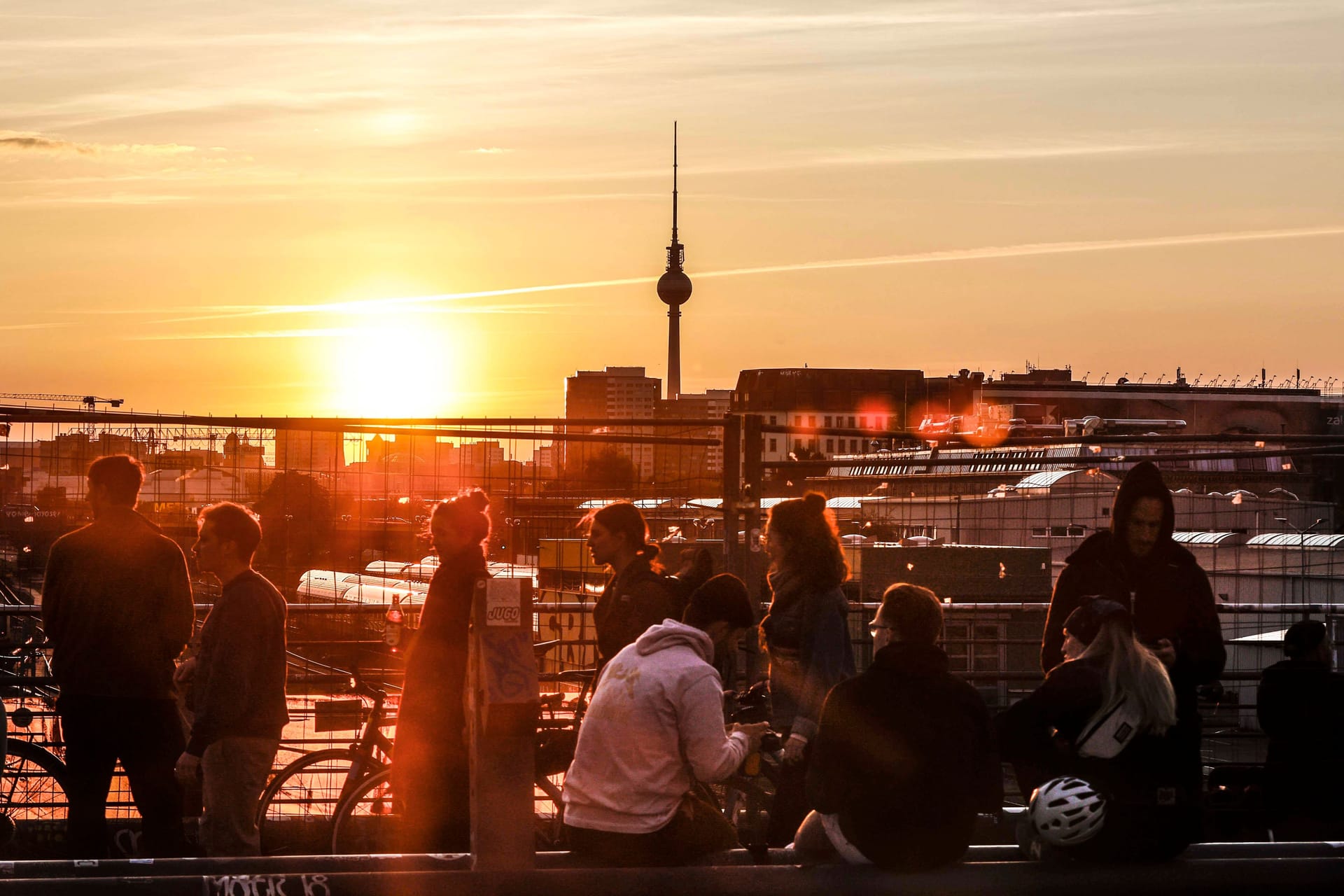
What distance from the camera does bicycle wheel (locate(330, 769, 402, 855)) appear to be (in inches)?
293

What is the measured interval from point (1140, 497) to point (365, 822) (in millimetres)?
4114

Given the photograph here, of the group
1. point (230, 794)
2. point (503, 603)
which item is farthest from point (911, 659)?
point (230, 794)

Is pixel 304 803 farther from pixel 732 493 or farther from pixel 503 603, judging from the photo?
pixel 503 603

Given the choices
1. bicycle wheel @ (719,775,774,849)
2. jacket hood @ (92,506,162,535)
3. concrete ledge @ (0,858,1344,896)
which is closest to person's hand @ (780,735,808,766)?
bicycle wheel @ (719,775,774,849)

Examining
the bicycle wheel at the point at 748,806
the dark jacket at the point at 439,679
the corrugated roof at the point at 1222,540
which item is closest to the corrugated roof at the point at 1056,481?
the corrugated roof at the point at 1222,540

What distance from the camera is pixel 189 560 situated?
10.1m

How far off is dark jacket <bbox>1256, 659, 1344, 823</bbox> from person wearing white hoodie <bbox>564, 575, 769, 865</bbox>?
3.78 m

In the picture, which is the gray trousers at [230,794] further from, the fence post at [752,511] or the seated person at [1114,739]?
the seated person at [1114,739]

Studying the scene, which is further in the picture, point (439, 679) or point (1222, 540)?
point (1222, 540)

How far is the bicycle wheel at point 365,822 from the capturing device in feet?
24.4

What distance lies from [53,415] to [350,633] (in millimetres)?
2119

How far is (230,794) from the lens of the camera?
21.2 ft

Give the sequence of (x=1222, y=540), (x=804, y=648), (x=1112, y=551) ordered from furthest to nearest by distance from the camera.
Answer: (x=1222, y=540)
(x=1112, y=551)
(x=804, y=648)

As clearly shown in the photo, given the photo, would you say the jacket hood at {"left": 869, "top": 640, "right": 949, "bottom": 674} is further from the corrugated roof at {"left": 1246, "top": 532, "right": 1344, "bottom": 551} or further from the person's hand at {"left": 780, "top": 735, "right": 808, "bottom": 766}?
the corrugated roof at {"left": 1246, "top": 532, "right": 1344, "bottom": 551}
